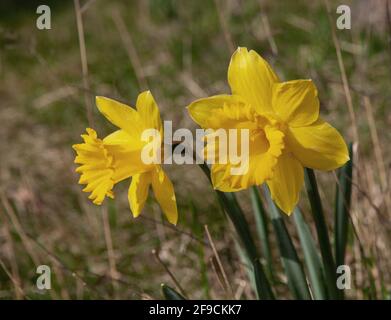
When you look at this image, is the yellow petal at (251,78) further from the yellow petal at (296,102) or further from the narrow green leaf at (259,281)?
the narrow green leaf at (259,281)

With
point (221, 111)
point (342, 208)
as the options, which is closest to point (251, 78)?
point (221, 111)

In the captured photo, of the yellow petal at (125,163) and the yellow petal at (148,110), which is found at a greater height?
the yellow petal at (148,110)

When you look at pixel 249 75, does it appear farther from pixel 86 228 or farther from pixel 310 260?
pixel 86 228

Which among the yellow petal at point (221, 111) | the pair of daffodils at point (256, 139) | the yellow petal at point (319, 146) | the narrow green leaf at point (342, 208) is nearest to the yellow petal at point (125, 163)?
the pair of daffodils at point (256, 139)

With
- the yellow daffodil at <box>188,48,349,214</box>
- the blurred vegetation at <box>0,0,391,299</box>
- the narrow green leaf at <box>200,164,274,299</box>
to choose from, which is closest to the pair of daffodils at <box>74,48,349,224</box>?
the yellow daffodil at <box>188,48,349,214</box>

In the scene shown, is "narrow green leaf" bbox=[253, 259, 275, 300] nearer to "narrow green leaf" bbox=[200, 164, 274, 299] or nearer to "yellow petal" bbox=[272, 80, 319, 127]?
"narrow green leaf" bbox=[200, 164, 274, 299]

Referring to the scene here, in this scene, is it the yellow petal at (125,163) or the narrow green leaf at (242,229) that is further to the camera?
the narrow green leaf at (242,229)
